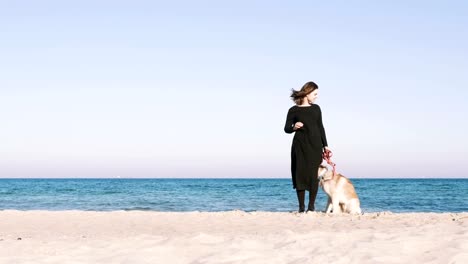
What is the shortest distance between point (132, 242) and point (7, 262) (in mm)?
1151

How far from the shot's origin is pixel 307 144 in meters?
8.31

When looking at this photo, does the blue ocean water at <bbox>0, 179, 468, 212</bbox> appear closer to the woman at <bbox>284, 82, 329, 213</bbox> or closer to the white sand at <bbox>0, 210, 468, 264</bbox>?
the woman at <bbox>284, 82, 329, 213</bbox>

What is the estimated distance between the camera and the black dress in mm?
8227

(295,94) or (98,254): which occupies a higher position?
(295,94)

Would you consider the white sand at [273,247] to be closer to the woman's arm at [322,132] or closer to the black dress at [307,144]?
the black dress at [307,144]

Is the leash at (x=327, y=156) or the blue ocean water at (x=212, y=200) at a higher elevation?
the leash at (x=327, y=156)

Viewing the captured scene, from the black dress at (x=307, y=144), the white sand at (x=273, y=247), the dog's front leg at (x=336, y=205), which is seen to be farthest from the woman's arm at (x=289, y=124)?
the white sand at (x=273, y=247)

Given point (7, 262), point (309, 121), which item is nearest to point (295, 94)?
point (309, 121)

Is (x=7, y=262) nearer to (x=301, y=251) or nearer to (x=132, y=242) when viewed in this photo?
(x=132, y=242)

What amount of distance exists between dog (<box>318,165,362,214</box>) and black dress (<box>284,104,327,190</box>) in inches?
5.0

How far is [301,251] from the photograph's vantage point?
Answer: 14.2ft

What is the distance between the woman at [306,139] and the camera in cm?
Answer: 821

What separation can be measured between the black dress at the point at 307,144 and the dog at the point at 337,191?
0.13 metres

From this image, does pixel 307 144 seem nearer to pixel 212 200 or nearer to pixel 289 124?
pixel 289 124
